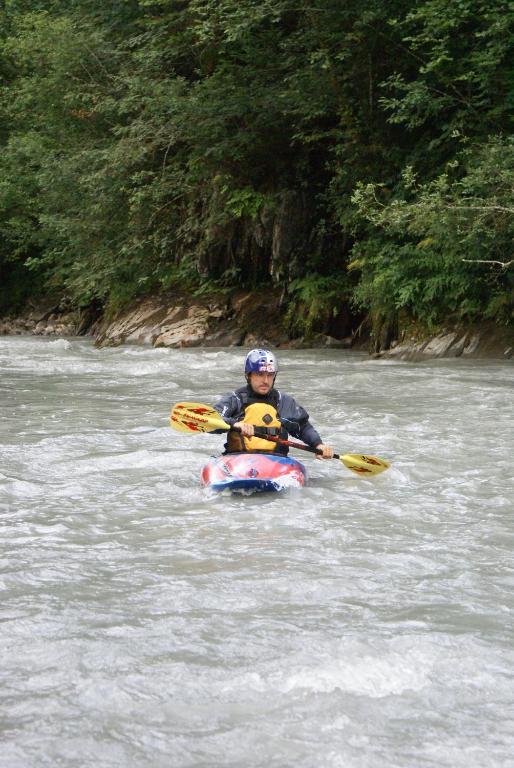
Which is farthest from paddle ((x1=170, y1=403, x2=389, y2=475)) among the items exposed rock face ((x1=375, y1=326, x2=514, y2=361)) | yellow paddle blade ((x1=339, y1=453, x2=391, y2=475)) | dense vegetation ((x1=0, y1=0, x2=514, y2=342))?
exposed rock face ((x1=375, y1=326, x2=514, y2=361))

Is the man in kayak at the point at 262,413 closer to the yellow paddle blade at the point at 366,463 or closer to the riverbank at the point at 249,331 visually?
the yellow paddle blade at the point at 366,463

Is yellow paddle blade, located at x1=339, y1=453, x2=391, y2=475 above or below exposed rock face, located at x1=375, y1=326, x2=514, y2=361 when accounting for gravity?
below

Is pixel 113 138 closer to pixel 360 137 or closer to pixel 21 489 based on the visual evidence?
pixel 360 137

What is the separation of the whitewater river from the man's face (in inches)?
28.4

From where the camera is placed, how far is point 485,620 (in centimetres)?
386

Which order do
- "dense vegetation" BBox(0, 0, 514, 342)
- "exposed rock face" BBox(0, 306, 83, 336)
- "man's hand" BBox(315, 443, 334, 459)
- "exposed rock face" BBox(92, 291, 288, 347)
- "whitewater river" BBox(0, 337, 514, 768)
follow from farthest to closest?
"exposed rock face" BBox(0, 306, 83, 336) → "exposed rock face" BBox(92, 291, 288, 347) → "dense vegetation" BBox(0, 0, 514, 342) → "man's hand" BBox(315, 443, 334, 459) → "whitewater river" BBox(0, 337, 514, 768)

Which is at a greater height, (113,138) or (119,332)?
(113,138)

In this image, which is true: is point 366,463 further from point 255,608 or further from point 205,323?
point 205,323

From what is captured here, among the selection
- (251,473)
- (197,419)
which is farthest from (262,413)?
(251,473)

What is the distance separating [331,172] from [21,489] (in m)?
13.1

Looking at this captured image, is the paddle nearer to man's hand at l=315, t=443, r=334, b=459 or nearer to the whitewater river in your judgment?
man's hand at l=315, t=443, r=334, b=459

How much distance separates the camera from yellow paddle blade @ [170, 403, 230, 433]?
20.5 ft

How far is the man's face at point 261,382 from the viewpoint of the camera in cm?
647

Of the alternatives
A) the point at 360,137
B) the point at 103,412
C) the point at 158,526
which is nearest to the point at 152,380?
the point at 103,412
